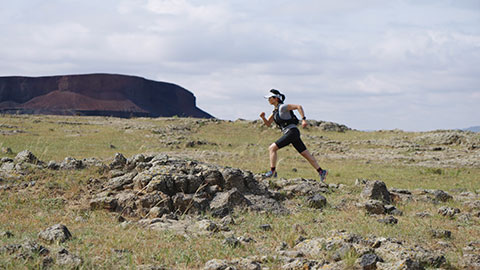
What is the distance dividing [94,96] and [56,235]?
3933 inches

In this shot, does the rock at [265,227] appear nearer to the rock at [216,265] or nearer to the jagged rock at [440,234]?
the rock at [216,265]

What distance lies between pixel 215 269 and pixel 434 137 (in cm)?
3331

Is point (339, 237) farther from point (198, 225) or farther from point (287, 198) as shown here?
point (287, 198)

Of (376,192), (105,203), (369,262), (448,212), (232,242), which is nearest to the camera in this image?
(369,262)

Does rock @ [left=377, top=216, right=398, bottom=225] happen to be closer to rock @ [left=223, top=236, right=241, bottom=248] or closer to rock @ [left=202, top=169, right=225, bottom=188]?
rock @ [left=223, top=236, right=241, bottom=248]

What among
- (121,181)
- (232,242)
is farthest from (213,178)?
(232,242)

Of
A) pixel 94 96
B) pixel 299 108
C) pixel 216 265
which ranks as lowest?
pixel 216 265

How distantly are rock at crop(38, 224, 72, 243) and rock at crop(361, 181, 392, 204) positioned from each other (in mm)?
6918

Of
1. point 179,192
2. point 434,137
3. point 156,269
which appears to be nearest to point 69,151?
point 179,192

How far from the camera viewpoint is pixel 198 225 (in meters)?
7.25

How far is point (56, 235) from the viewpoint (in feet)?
20.4

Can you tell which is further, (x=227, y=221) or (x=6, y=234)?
(x=227, y=221)

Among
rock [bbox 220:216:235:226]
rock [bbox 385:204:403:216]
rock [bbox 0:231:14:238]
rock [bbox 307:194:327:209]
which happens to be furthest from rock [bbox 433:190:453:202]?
rock [bbox 0:231:14:238]

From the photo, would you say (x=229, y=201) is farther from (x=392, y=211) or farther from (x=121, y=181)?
(x=392, y=211)
